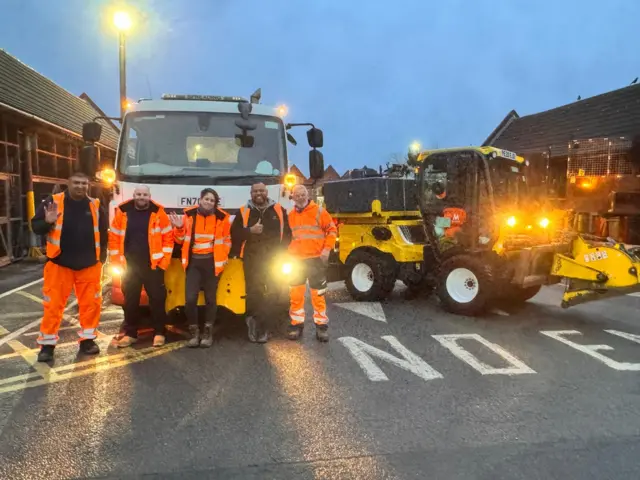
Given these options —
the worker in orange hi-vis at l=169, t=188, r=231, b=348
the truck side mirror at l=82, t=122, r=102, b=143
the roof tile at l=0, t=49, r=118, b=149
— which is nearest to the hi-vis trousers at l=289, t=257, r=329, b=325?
the worker in orange hi-vis at l=169, t=188, r=231, b=348

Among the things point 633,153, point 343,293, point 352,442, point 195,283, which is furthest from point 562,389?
point 633,153

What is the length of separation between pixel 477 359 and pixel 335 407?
2.01 meters

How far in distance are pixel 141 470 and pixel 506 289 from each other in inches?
247

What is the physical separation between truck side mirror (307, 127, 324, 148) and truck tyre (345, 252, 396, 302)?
2225 millimetres

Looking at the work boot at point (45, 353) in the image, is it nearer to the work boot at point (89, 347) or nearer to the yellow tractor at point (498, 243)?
the work boot at point (89, 347)

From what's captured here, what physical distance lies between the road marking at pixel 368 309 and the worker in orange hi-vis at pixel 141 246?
3.10m

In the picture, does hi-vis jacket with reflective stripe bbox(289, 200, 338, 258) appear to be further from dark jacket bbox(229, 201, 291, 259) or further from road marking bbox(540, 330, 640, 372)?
road marking bbox(540, 330, 640, 372)

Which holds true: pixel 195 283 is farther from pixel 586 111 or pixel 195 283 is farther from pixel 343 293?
pixel 586 111

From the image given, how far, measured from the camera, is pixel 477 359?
567 cm

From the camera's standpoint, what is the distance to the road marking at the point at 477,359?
529cm

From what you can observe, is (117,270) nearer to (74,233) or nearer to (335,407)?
(74,233)

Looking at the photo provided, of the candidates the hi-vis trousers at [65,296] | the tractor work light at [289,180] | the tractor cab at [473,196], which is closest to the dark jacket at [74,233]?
the hi-vis trousers at [65,296]

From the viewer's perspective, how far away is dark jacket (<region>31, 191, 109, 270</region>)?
18.1 feet

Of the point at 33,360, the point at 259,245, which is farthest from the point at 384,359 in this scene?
the point at 33,360
